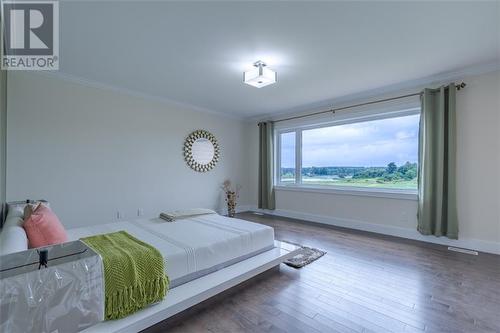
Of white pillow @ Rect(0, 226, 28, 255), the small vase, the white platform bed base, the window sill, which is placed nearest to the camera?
white pillow @ Rect(0, 226, 28, 255)

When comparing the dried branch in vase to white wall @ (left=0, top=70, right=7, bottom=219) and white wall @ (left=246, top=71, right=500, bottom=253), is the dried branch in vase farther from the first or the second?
white wall @ (left=0, top=70, right=7, bottom=219)

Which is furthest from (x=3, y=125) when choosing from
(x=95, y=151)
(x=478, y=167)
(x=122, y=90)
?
(x=478, y=167)

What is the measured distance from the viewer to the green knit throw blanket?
4.81 feet

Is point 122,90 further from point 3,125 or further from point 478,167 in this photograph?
point 478,167

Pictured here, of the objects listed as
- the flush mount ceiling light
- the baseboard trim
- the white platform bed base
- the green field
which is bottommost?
the baseboard trim

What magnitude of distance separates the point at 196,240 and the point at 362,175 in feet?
11.6

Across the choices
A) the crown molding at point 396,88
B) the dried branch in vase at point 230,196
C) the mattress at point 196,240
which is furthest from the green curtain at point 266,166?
the mattress at point 196,240

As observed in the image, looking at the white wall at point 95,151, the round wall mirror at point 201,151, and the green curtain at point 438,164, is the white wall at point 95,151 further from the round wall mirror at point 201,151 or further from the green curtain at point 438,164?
the green curtain at point 438,164

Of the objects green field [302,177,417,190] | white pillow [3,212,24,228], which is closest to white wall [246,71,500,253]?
green field [302,177,417,190]

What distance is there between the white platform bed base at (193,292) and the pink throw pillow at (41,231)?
69cm

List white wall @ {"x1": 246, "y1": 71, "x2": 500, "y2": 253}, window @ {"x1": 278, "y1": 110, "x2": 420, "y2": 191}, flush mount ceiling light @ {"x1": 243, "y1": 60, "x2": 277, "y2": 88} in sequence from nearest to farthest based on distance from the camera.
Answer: flush mount ceiling light @ {"x1": 243, "y1": 60, "x2": 277, "y2": 88} → white wall @ {"x1": 246, "y1": 71, "x2": 500, "y2": 253} → window @ {"x1": 278, "y1": 110, "x2": 420, "y2": 191}

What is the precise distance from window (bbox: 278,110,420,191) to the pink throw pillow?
440 cm

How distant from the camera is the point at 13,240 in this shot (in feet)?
4.59

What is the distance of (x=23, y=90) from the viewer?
10.1 ft
